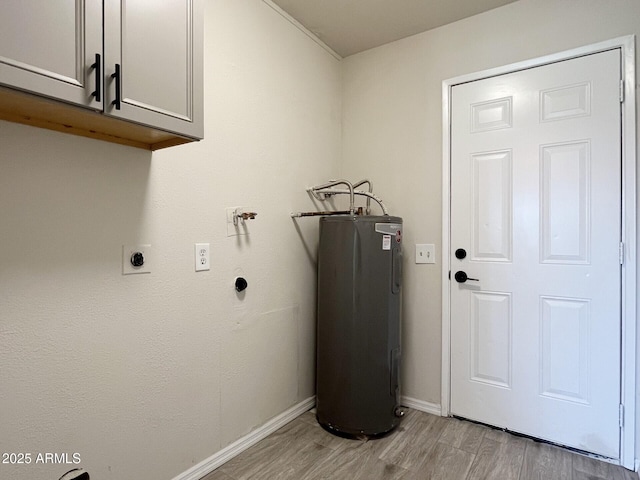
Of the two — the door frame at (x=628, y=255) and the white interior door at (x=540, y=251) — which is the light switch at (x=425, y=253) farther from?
the door frame at (x=628, y=255)

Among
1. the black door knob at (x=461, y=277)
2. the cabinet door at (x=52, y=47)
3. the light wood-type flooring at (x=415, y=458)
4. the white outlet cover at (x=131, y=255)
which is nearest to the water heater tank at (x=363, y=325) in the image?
the light wood-type flooring at (x=415, y=458)

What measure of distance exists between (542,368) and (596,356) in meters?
0.27

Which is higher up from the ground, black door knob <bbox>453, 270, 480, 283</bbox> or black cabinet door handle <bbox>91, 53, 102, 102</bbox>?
black cabinet door handle <bbox>91, 53, 102, 102</bbox>

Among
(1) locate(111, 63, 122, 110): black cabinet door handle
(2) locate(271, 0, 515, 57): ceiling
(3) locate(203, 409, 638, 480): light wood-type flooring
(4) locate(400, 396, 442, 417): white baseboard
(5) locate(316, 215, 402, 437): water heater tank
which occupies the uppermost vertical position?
(2) locate(271, 0, 515, 57): ceiling

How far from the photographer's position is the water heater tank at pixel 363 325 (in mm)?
2109

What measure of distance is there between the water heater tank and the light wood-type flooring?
0.14 meters

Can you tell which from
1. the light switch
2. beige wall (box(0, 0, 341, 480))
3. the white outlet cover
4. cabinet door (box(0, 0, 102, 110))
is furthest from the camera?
the light switch

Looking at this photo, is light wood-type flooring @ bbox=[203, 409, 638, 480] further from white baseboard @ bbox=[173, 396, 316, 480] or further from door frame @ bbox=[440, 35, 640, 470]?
door frame @ bbox=[440, 35, 640, 470]

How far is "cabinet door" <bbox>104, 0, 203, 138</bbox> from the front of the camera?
3.67 ft

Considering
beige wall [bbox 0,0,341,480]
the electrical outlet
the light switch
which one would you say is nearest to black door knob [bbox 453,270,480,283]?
the light switch

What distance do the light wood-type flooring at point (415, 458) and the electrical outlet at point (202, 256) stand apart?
1037 mm

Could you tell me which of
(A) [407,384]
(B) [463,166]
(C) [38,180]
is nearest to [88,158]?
(C) [38,180]

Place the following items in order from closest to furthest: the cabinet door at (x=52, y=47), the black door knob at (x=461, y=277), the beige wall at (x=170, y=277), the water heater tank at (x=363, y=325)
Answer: the cabinet door at (x=52, y=47) < the beige wall at (x=170, y=277) < the water heater tank at (x=363, y=325) < the black door knob at (x=461, y=277)

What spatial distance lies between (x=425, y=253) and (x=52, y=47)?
85.5 inches
